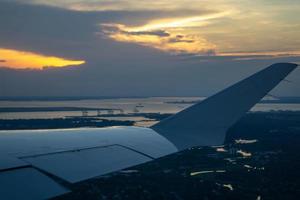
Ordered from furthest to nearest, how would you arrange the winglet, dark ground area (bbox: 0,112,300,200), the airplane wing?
dark ground area (bbox: 0,112,300,200) → the winglet → the airplane wing

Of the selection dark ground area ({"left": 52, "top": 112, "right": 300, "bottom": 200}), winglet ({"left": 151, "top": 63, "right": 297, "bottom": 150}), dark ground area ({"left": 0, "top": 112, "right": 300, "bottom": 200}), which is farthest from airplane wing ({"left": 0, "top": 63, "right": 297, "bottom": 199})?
dark ground area ({"left": 52, "top": 112, "right": 300, "bottom": 200})

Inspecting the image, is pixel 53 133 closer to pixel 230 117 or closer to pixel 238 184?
pixel 230 117

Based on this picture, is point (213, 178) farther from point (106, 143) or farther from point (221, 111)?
point (106, 143)

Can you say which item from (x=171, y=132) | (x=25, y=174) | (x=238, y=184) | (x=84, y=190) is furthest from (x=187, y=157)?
(x=25, y=174)

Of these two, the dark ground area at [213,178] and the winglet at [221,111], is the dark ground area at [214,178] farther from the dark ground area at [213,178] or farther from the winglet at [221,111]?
the winglet at [221,111]

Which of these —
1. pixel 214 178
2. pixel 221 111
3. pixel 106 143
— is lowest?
pixel 214 178

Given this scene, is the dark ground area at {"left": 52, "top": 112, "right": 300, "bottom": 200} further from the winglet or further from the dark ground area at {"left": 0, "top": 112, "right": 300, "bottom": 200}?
the winglet

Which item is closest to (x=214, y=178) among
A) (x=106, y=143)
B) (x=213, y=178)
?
(x=213, y=178)
